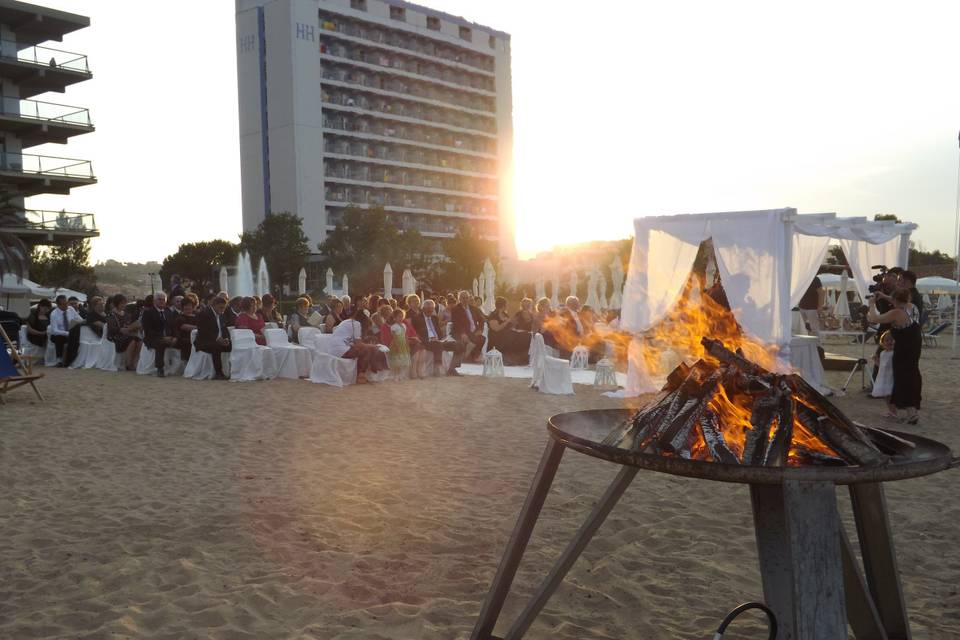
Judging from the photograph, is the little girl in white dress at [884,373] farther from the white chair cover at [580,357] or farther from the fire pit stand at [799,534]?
the fire pit stand at [799,534]

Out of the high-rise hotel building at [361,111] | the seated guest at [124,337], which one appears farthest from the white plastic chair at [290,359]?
the high-rise hotel building at [361,111]

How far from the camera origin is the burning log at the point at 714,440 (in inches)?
97.8

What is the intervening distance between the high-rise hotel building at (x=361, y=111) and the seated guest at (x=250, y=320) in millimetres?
51178

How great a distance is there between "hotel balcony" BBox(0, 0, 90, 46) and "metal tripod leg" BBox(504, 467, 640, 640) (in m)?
45.0

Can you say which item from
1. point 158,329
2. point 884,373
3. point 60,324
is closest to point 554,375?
point 884,373

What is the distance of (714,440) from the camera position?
2.61 metres

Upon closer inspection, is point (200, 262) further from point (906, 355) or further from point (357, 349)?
point (906, 355)

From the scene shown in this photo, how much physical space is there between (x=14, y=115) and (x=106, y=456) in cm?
3742

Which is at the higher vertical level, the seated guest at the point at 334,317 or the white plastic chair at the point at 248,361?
the seated guest at the point at 334,317

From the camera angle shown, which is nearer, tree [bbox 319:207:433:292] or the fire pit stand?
the fire pit stand

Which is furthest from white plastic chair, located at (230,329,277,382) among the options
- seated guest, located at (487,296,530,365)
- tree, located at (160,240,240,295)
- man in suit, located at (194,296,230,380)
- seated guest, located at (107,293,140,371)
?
tree, located at (160,240,240,295)

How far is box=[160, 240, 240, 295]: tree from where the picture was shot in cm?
7094

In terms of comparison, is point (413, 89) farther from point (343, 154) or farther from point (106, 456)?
point (106, 456)

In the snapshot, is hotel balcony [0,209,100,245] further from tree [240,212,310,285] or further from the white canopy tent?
the white canopy tent
